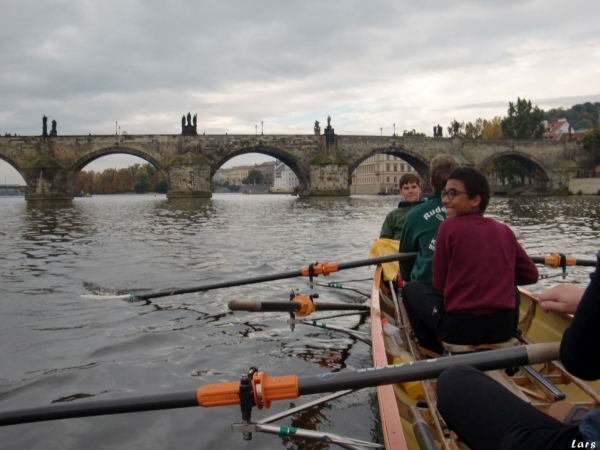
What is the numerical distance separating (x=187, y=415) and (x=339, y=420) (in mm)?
1025

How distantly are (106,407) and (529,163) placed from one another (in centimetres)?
5609

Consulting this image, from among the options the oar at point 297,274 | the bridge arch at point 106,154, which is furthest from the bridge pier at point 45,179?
the oar at point 297,274

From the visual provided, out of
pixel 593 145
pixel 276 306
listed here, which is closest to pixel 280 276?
pixel 276 306

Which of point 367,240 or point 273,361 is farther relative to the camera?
point 367,240

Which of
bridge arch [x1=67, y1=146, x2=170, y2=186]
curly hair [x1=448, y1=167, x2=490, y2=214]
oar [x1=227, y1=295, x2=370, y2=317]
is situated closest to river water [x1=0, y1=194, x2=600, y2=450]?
oar [x1=227, y1=295, x2=370, y2=317]

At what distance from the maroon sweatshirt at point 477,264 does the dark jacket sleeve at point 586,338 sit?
1.18m

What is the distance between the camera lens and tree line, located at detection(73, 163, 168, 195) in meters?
116

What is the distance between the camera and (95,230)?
52.7ft

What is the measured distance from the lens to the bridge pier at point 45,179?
4094 cm

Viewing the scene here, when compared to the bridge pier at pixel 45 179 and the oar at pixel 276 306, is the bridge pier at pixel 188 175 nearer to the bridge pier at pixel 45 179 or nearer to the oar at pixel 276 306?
the bridge pier at pixel 45 179

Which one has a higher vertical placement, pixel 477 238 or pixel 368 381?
pixel 477 238

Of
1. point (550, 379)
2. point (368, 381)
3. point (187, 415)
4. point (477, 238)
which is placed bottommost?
point (187, 415)

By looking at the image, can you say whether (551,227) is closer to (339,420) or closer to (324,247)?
(324,247)

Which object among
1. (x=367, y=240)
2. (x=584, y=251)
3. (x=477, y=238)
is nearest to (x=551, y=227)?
(x=584, y=251)
